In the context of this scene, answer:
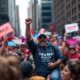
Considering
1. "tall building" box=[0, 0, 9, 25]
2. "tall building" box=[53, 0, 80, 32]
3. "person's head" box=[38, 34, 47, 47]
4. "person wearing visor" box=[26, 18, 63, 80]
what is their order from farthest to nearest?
1. "tall building" box=[0, 0, 9, 25]
2. "tall building" box=[53, 0, 80, 32]
3. "person wearing visor" box=[26, 18, 63, 80]
4. "person's head" box=[38, 34, 47, 47]

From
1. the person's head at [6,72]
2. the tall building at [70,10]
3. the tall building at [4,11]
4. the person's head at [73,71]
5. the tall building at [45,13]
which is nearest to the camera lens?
the person's head at [6,72]

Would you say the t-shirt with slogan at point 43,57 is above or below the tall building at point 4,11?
above

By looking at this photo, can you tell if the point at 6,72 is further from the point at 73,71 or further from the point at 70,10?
the point at 70,10

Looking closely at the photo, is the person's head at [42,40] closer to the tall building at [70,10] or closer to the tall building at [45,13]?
the tall building at [70,10]

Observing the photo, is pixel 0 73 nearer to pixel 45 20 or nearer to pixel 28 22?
pixel 28 22

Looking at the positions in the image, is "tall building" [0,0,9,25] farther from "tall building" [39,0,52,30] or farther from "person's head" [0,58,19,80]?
"person's head" [0,58,19,80]

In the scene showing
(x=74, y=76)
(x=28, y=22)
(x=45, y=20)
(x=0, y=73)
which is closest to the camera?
(x=0, y=73)

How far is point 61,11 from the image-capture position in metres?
109

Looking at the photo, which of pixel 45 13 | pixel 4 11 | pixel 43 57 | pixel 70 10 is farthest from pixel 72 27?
pixel 45 13

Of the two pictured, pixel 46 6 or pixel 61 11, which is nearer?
pixel 61 11

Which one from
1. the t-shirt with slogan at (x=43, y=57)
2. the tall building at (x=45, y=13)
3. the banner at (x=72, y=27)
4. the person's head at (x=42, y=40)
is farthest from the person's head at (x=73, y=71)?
the tall building at (x=45, y=13)

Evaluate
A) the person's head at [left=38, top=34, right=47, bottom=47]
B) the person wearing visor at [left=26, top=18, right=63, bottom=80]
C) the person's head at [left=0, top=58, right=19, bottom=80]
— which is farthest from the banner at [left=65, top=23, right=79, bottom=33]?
the person's head at [left=0, top=58, right=19, bottom=80]

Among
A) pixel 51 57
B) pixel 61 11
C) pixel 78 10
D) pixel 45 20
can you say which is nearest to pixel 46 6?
pixel 45 20

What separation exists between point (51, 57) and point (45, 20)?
151m
